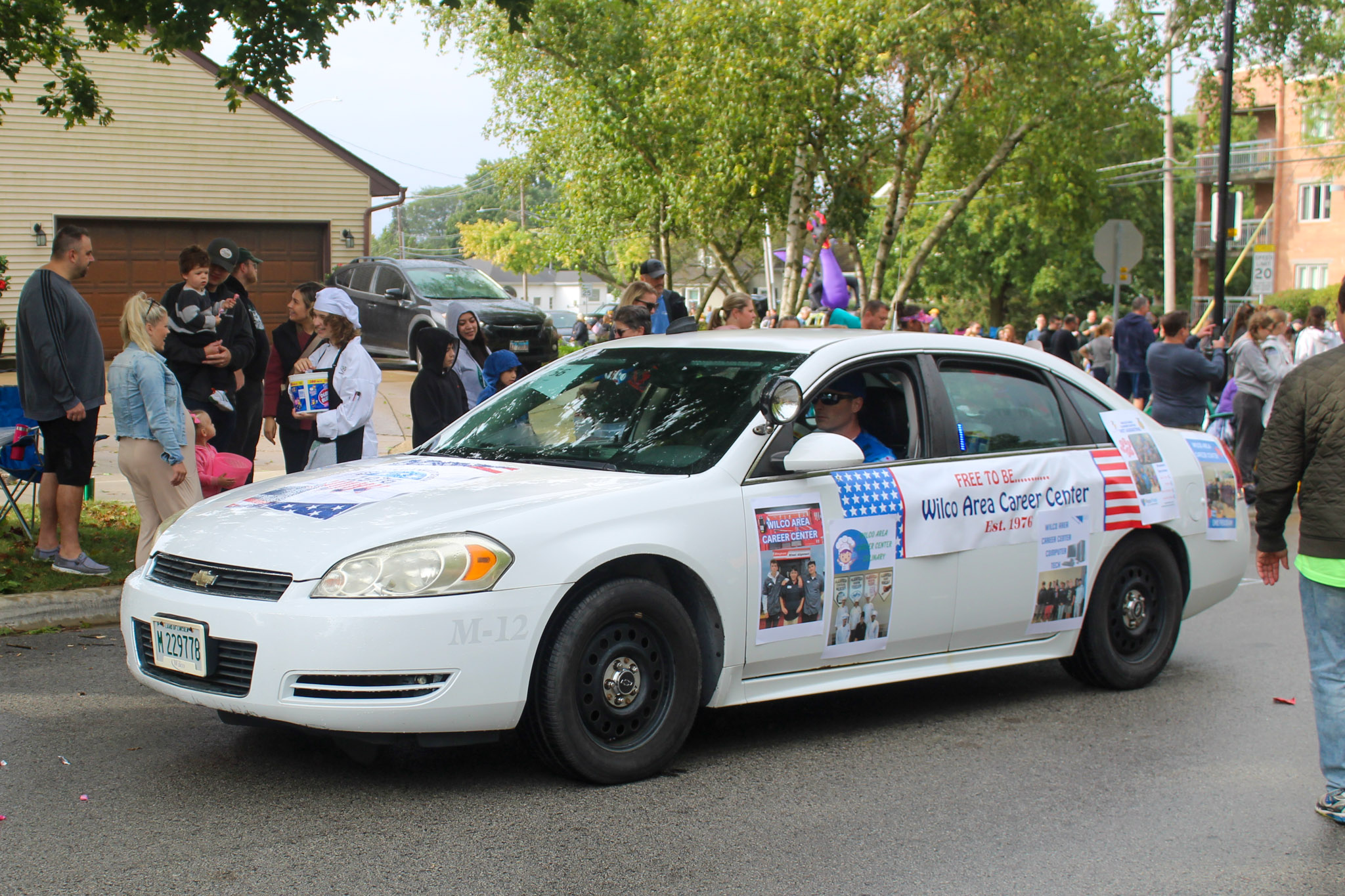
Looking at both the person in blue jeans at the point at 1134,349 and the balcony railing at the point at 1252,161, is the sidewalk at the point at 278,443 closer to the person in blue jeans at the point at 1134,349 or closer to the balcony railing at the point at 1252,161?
the person in blue jeans at the point at 1134,349

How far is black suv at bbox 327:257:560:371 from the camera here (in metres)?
18.2

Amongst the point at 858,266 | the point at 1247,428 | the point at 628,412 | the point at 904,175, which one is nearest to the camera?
the point at 628,412

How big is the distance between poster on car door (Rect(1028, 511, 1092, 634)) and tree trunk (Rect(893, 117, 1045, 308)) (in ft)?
55.4

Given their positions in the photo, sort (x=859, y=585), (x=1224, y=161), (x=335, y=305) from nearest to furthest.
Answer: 1. (x=859, y=585)
2. (x=335, y=305)
3. (x=1224, y=161)

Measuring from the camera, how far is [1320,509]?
4.39 meters

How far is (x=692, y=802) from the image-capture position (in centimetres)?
445

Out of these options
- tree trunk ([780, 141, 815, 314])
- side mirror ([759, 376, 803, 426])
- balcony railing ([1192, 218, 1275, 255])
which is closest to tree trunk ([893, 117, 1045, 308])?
tree trunk ([780, 141, 815, 314])

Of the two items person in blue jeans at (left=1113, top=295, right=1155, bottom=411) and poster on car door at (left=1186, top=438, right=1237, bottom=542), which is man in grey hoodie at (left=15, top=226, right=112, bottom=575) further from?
person in blue jeans at (left=1113, top=295, right=1155, bottom=411)

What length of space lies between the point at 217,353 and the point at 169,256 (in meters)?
15.5

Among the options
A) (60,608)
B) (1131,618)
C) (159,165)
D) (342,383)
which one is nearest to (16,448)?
(60,608)

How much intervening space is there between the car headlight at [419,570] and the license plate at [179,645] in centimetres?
48

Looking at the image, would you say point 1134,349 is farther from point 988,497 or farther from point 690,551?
point 690,551

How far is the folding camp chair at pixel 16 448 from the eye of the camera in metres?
8.16

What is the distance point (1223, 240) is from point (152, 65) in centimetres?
1811
